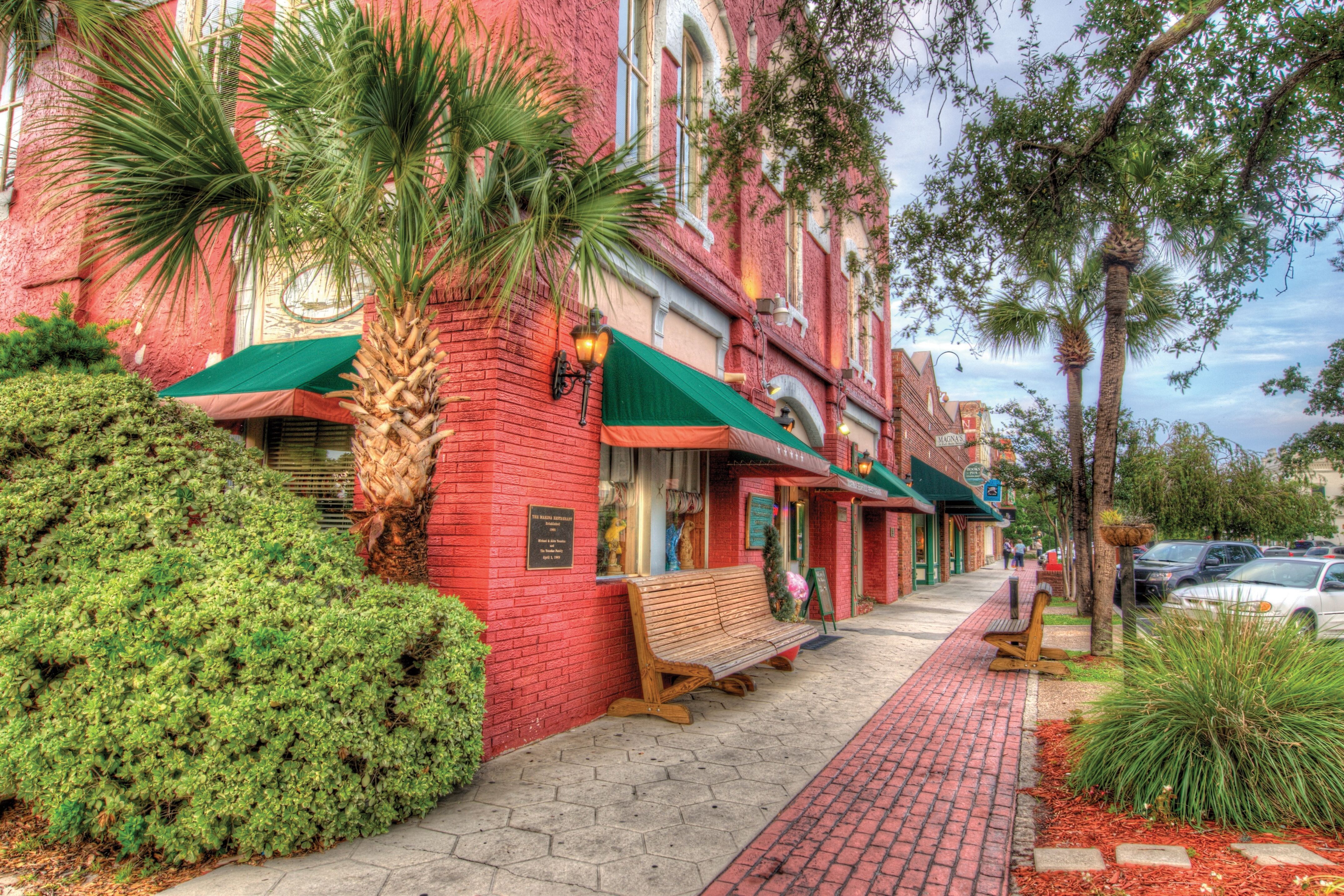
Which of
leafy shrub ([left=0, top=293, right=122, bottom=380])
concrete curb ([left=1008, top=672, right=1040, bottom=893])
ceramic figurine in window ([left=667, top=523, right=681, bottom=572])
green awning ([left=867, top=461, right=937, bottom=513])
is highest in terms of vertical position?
leafy shrub ([left=0, top=293, right=122, bottom=380])

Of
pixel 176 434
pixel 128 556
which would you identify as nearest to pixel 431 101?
pixel 176 434

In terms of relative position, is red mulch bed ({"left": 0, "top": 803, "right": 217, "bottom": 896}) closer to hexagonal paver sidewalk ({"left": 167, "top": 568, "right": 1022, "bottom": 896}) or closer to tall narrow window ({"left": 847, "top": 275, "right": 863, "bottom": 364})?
hexagonal paver sidewalk ({"left": 167, "top": 568, "right": 1022, "bottom": 896})

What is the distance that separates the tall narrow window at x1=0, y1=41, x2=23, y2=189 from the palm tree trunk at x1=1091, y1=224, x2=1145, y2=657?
14276 mm

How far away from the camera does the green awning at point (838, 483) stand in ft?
36.2

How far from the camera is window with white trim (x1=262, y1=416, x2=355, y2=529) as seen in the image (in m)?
7.01

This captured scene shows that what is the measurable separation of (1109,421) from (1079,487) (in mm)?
4549

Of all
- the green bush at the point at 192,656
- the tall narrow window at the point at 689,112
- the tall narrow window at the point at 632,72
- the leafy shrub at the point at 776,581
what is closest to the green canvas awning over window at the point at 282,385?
the green bush at the point at 192,656

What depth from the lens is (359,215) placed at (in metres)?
Answer: 4.36

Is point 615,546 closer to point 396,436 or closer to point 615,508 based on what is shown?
point 615,508

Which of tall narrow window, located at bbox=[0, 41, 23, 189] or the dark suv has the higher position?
tall narrow window, located at bbox=[0, 41, 23, 189]

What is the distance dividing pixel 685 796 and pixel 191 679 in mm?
2879

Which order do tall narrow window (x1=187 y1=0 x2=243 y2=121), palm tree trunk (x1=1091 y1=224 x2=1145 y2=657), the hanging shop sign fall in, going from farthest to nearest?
1. the hanging shop sign
2. palm tree trunk (x1=1091 y1=224 x2=1145 y2=657)
3. tall narrow window (x1=187 y1=0 x2=243 y2=121)

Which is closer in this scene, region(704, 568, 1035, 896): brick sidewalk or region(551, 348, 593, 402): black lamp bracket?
region(704, 568, 1035, 896): brick sidewalk

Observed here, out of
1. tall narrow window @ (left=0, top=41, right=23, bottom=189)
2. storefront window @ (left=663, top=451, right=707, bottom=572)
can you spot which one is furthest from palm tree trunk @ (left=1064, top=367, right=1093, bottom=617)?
tall narrow window @ (left=0, top=41, right=23, bottom=189)
